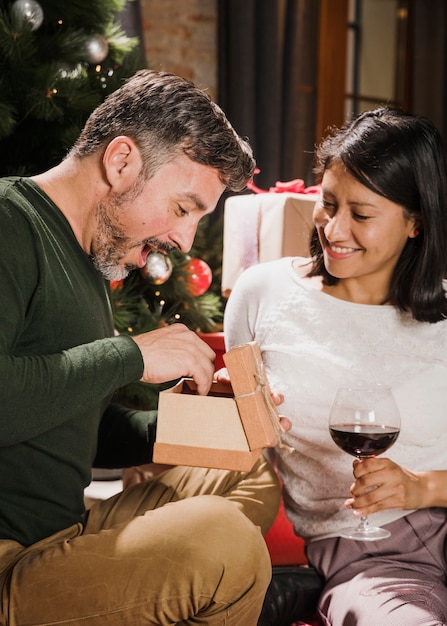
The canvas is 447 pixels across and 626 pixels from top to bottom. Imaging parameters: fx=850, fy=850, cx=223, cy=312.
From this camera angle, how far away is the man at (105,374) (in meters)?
1.27

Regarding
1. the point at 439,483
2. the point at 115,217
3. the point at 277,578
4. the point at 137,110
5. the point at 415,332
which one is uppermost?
the point at 137,110

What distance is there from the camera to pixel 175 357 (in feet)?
4.36

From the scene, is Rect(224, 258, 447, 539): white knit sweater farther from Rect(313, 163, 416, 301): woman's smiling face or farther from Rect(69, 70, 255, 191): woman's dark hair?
Rect(69, 70, 255, 191): woman's dark hair

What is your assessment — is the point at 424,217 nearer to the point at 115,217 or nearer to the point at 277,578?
the point at 115,217

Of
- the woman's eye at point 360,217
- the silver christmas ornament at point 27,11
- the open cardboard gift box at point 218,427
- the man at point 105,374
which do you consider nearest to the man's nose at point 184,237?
the man at point 105,374

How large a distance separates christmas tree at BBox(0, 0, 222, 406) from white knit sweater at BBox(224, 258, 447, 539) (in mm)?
944

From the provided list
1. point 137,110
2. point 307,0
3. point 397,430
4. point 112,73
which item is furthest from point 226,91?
point 397,430

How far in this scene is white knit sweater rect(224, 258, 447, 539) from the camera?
1688mm

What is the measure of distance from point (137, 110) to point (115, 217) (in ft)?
0.61

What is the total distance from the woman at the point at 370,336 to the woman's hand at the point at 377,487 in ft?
0.30

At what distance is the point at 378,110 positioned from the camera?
178 cm

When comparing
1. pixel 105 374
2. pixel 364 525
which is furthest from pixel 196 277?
pixel 105 374

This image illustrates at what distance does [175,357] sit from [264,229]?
4.24ft

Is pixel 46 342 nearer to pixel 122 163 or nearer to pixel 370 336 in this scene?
pixel 122 163
